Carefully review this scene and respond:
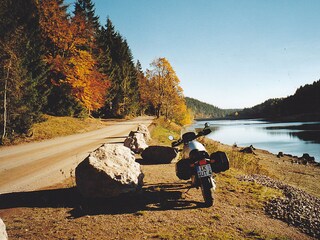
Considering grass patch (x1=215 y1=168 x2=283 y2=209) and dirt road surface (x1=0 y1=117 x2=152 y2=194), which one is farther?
dirt road surface (x1=0 y1=117 x2=152 y2=194)

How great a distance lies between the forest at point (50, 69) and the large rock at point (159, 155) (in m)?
11.3

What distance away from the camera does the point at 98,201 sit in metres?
5.78

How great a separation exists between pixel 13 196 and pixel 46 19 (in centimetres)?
2496

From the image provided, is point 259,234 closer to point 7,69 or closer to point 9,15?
point 7,69

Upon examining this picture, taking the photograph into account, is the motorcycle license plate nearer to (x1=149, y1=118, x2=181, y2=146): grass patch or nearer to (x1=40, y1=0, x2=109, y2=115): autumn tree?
(x1=149, y1=118, x2=181, y2=146): grass patch

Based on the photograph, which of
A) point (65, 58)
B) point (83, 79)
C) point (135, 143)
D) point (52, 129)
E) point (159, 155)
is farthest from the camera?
point (83, 79)

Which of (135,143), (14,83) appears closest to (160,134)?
(135,143)

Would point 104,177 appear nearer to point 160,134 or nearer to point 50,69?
point 160,134

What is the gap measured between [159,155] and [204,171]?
5479 millimetres

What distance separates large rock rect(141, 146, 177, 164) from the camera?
35.1ft

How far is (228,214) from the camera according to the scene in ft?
17.2

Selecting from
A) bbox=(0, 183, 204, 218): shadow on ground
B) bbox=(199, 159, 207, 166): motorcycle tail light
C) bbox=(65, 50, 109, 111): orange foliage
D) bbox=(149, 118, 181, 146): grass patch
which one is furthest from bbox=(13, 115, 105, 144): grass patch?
bbox=(199, 159, 207, 166): motorcycle tail light

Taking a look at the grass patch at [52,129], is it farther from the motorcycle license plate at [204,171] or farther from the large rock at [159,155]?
the motorcycle license plate at [204,171]

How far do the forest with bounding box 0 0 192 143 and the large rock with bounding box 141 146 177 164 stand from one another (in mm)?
11338
